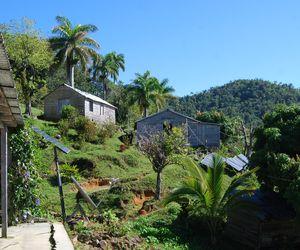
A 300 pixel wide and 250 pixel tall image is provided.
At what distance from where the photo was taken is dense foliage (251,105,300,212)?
517 inches

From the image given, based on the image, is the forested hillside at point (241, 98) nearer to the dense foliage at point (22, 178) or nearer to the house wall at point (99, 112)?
the house wall at point (99, 112)

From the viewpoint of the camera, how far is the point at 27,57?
35.2 metres

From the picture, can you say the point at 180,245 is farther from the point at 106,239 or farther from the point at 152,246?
the point at 106,239

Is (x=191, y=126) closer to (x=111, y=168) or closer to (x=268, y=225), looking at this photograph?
(x=111, y=168)

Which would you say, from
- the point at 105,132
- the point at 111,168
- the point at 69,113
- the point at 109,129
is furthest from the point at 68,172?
the point at 69,113

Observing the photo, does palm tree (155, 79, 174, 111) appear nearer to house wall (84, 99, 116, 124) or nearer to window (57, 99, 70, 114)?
house wall (84, 99, 116, 124)

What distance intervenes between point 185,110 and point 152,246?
80.0 metres

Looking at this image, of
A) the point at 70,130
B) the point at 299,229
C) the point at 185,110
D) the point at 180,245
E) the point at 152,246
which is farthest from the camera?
the point at 185,110

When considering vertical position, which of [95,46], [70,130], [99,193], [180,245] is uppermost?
[95,46]

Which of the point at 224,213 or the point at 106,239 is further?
the point at 224,213

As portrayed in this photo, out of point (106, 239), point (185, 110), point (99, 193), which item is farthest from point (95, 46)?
point (185, 110)

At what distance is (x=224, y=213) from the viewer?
14461 millimetres

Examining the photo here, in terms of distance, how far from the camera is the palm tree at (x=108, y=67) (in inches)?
2215

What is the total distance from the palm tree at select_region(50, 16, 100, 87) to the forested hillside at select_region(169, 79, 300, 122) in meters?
46.3
